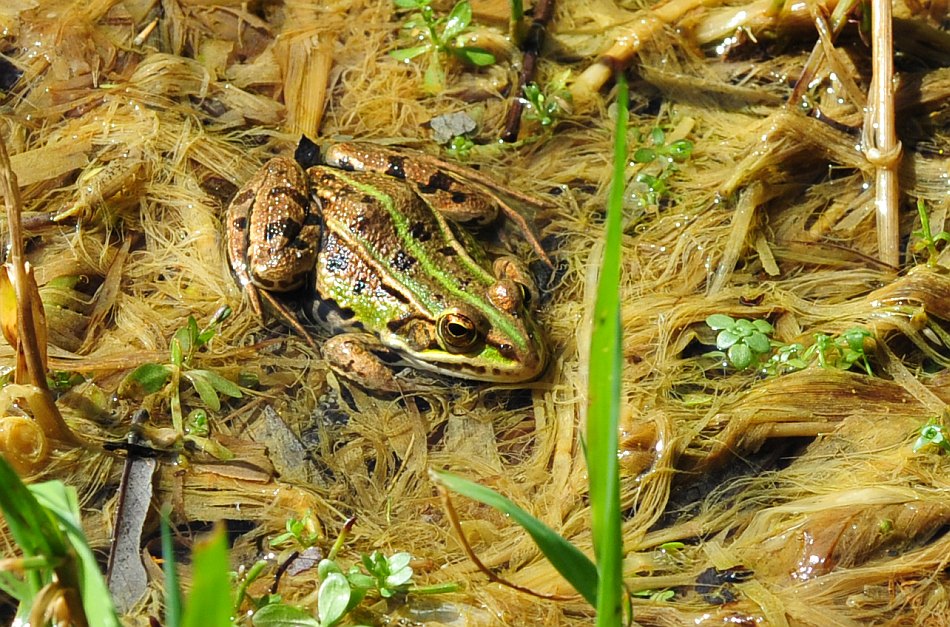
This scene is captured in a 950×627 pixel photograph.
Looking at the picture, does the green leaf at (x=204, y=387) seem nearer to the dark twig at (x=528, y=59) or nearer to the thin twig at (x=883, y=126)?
the dark twig at (x=528, y=59)

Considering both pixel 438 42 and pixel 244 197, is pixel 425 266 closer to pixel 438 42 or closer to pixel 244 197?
pixel 244 197

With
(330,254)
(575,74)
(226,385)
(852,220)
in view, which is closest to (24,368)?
(226,385)

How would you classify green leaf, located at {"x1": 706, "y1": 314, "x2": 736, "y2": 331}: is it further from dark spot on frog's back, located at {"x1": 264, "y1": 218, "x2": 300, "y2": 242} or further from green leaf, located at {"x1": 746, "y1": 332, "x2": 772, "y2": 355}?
dark spot on frog's back, located at {"x1": 264, "y1": 218, "x2": 300, "y2": 242}

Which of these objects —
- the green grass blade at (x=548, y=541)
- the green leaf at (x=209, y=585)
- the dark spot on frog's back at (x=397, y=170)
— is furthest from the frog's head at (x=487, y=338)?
the green leaf at (x=209, y=585)

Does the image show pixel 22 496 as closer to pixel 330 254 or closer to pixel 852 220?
pixel 330 254

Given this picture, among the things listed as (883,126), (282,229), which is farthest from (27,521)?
(883,126)

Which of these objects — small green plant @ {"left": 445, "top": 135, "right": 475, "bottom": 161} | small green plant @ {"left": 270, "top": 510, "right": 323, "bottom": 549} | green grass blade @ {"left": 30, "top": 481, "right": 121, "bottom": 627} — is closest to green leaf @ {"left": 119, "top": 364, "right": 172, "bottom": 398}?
small green plant @ {"left": 270, "top": 510, "right": 323, "bottom": 549}
